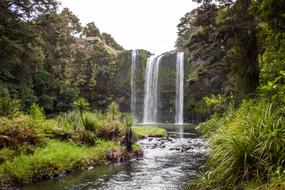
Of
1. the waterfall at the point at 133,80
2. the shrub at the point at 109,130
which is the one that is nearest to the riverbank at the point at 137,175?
the shrub at the point at 109,130

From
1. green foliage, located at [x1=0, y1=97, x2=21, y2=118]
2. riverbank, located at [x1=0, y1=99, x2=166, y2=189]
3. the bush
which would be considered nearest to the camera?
riverbank, located at [x1=0, y1=99, x2=166, y2=189]

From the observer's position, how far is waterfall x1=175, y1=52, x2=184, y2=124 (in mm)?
52134

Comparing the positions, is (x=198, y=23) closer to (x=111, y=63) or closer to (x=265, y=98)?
(x=265, y=98)

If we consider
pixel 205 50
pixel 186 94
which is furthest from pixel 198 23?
pixel 186 94

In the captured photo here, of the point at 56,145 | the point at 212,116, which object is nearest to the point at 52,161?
the point at 56,145

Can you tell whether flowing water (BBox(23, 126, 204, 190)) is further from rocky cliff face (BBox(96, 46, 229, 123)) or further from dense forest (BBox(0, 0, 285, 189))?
rocky cliff face (BBox(96, 46, 229, 123))

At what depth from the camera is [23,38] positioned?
1967 cm

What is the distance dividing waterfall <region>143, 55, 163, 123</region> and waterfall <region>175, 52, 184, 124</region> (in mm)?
2918

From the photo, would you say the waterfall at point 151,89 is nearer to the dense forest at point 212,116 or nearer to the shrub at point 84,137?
the dense forest at point 212,116

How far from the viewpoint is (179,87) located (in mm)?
53688

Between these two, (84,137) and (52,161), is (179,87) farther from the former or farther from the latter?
(52,161)

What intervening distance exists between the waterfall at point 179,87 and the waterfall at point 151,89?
2918 mm

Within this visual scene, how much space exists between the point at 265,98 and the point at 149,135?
824 inches

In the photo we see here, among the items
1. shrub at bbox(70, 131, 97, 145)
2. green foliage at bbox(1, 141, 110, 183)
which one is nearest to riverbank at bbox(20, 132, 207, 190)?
green foliage at bbox(1, 141, 110, 183)
